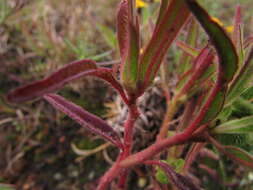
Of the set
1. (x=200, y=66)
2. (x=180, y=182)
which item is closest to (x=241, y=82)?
(x=200, y=66)

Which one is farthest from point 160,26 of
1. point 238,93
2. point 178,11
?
point 238,93

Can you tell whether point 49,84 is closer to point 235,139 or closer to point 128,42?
point 128,42

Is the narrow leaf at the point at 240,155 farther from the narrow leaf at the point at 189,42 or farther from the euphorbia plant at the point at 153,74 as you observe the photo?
the narrow leaf at the point at 189,42

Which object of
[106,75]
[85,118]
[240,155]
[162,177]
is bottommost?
[162,177]

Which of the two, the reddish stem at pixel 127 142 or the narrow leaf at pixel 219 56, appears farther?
the reddish stem at pixel 127 142

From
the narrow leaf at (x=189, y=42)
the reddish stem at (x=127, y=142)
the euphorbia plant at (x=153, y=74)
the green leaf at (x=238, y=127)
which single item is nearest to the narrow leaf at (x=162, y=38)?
the euphorbia plant at (x=153, y=74)

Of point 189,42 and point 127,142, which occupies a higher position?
point 189,42

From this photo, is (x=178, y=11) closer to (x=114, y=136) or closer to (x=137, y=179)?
(x=114, y=136)
